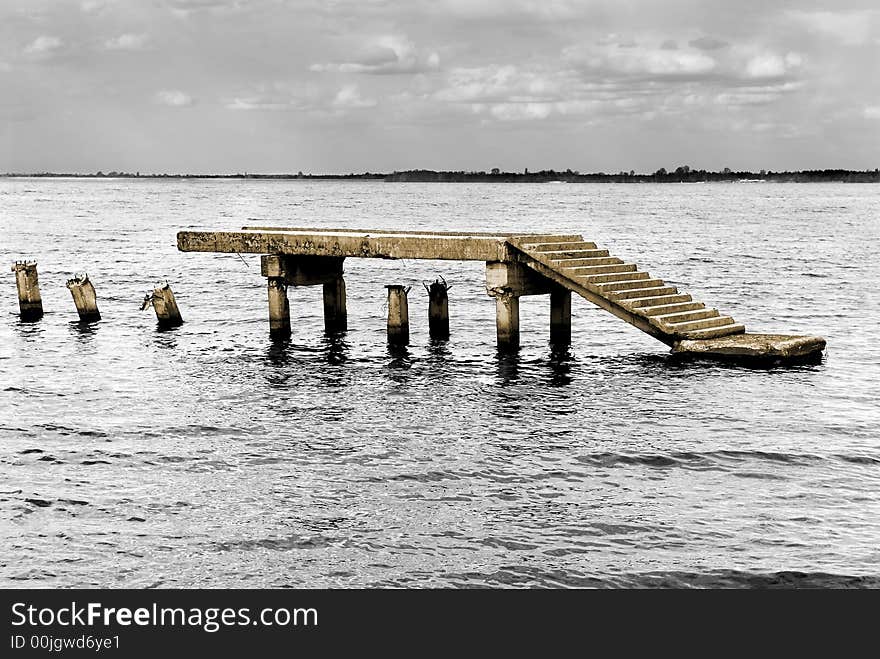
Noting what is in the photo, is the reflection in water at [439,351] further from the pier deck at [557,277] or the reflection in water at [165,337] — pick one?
the reflection in water at [165,337]

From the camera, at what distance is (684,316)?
26422 mm

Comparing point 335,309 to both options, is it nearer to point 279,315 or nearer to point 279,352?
point 279,315

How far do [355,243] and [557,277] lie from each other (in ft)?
15.7

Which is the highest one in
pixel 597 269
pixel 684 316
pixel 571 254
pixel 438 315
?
pixel 571 254

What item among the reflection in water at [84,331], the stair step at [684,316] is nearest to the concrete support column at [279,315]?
the reflection in water at [84,331]

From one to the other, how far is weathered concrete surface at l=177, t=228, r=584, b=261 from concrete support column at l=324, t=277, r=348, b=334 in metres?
1.72

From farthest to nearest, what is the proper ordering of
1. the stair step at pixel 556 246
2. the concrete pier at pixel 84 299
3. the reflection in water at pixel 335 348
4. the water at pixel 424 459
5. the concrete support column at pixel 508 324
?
1. the concrete pier at pixel 84 299
2. the reflection in water at pixel 335 348
3. the concrete support column at pixel 508 324
4. the stair step at pixel 556 246
5. the water at pixel 424 459

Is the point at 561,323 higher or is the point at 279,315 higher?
the point at 279,315

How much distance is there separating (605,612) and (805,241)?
7207cm

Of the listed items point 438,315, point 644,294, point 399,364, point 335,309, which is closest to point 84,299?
point 335,309

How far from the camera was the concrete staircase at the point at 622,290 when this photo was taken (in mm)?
25469

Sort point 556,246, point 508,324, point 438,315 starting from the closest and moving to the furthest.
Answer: point 556,246, point 508,324, point 438,315

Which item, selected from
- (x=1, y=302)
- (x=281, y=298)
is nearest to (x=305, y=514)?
(x=281, y=298)

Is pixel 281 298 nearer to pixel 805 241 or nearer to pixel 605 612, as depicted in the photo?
pixel 605 612
